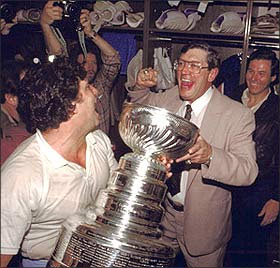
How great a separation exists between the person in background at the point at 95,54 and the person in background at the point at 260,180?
45 cm

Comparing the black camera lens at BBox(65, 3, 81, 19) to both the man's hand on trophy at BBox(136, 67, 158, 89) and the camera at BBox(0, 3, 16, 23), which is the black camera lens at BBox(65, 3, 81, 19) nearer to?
the camera at BBox(0, 3, 16, 23)

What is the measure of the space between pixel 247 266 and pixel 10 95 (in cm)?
103

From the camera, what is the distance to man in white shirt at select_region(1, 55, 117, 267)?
77 centimetres

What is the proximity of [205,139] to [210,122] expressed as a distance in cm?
5

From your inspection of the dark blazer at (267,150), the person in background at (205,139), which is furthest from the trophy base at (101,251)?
the dark blazer at (267,150)

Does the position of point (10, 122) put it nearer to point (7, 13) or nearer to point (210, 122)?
point (210, 122)

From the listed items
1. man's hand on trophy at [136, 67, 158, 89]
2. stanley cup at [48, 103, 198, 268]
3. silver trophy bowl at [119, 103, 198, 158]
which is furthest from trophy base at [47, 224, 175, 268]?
man's hand on trophy at [136, 67, 158, 89]

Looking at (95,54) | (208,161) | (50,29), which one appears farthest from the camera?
(95,54)

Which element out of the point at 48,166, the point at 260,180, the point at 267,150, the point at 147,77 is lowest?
the point at 260,180

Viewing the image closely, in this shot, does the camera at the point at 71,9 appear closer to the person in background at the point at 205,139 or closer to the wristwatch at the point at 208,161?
the person in background at the point at 205,139

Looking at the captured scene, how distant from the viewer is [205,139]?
1.17 meters

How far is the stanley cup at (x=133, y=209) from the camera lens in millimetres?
750

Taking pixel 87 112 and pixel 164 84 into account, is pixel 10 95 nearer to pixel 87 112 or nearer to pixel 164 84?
pixel 87 112

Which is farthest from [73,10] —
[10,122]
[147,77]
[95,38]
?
[10,122]
